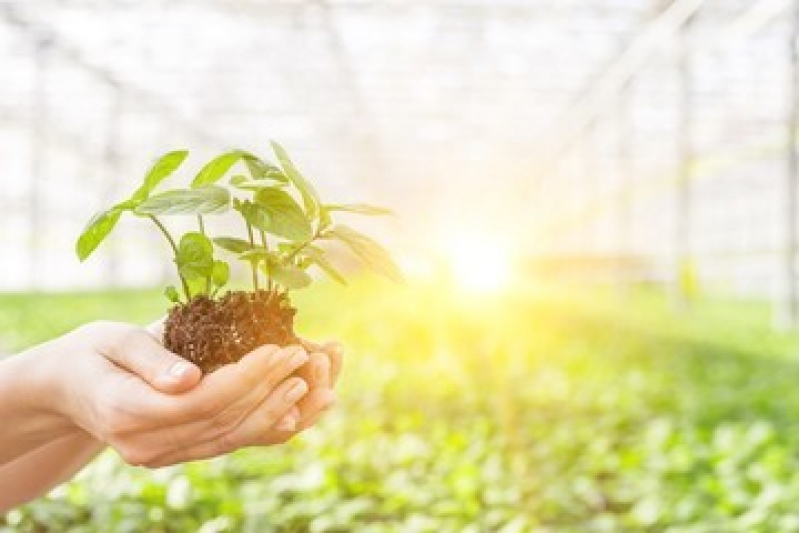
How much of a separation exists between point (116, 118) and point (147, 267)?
20.4 meters

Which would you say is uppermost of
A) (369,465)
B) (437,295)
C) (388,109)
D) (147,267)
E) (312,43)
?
(147,267)

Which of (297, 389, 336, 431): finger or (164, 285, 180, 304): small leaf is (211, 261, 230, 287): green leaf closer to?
(164, 285, 180, 304): small leaf

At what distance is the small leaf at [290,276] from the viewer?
5.21 feet

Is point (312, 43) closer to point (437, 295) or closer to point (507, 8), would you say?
point (507, 8)

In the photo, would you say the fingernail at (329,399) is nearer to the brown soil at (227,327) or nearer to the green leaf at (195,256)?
the brown soil at (227,327)

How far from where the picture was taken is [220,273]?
170 cm

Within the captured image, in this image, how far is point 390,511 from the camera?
3740 mm

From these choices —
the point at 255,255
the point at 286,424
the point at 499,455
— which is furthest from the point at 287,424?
the point at 499,455

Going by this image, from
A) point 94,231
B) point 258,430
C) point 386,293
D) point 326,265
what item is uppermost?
point 386,293

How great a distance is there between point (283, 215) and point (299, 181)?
0.15 feet

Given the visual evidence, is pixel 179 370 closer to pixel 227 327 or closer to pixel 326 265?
pixel 227 327

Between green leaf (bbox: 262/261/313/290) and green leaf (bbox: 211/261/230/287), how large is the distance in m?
0.10

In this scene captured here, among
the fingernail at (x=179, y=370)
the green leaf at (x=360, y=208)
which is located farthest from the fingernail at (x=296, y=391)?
the green leaf at (x=360, y=208)

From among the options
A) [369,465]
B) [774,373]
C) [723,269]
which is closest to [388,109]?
[723,269]
